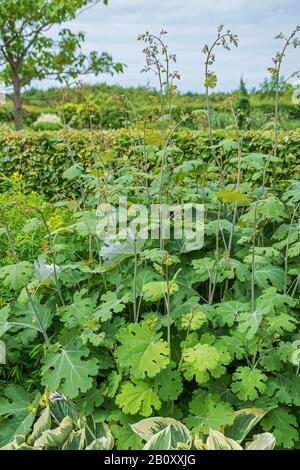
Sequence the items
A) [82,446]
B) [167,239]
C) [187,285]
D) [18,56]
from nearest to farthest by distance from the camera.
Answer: [82,446] < [187,285] < [167,239] < [18,56]

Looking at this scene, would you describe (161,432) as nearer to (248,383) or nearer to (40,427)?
(248,383)

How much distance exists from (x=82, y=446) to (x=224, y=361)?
655 millimetres

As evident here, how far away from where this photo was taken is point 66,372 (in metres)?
2.30

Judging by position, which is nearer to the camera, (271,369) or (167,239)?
(271,369)

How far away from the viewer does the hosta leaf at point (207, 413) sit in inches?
85.4

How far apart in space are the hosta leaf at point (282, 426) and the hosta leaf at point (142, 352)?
495 mm

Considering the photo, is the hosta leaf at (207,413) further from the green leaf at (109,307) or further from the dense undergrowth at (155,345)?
the green leaf at (109,307)

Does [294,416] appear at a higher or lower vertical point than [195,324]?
lower

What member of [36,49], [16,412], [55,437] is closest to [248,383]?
[55,437]

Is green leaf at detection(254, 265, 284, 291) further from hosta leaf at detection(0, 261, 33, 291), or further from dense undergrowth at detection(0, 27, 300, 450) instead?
hosta leaf at detection(0, 261, 33, 291)

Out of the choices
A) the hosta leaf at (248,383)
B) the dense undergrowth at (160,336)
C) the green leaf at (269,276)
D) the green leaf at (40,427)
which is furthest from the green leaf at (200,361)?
the green leaf at (40,427)

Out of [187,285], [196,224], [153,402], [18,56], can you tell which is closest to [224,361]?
[153,402]

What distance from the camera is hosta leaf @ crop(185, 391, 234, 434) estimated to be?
217 centimetres

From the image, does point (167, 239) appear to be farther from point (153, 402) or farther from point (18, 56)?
point (18, 56)
